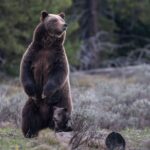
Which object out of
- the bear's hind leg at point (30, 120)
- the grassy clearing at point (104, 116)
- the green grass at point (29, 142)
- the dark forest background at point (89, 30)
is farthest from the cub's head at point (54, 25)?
the dark forest background at point (89, 30)

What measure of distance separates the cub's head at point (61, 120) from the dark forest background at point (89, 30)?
12308 mm

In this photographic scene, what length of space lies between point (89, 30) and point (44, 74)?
20.7 meters

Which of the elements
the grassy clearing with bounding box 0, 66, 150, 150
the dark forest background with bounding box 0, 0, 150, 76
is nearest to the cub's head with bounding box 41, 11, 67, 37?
the grassy clearing with bounding box 0, 66, 150, 150

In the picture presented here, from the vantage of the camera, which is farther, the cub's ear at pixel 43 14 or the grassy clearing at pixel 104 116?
the cub's ear at pixel 43 14

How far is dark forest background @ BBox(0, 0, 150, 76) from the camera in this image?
2189 centimetres

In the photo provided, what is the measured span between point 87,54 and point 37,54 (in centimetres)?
1877

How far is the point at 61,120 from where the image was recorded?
917cm

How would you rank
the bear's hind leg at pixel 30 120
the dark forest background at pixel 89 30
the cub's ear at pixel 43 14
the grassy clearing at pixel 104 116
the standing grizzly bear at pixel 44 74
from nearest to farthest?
the grassy clearing at pixel 104 116 < the standing grizzly bear at pixel 44 74 < the bear's hind leg at pixel 30 120 < the cub's ear at pixel 43 14 < the dark forest background at pixel 89 30

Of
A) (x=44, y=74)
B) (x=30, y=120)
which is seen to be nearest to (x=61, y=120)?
(x=30, y=120)

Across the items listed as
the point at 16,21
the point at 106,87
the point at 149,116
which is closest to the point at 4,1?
the point at 16,21

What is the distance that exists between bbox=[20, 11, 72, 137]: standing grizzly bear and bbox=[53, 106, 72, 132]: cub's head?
0.19 meters

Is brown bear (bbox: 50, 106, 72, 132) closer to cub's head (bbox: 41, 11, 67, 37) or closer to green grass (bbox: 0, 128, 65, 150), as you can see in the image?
green grass (bbox: 0, 128, 65, 150)

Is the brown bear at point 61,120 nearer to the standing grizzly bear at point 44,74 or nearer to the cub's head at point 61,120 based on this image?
the cub's head at point 61,120

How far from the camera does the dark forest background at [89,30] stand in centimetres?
2189
